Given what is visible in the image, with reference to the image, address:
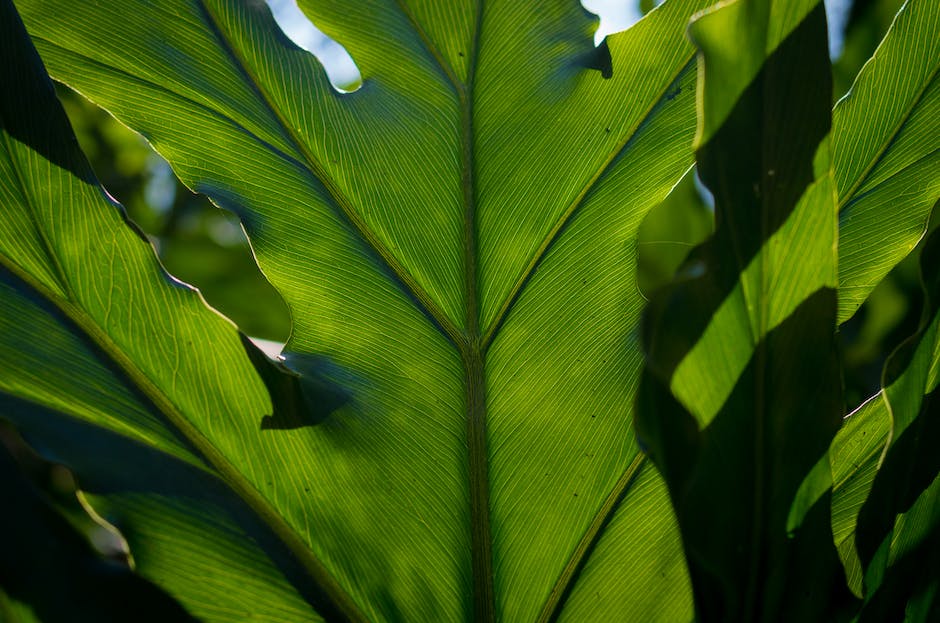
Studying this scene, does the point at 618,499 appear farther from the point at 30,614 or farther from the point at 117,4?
the point at 117,4

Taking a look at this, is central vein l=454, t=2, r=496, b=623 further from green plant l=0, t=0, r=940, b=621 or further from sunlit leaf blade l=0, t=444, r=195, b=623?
sunlit leaf blade l=0, t=444, r=195, b=623

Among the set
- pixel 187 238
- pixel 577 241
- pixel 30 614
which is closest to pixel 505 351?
pixel 577 241

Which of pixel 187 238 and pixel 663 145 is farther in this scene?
pixel 187 238

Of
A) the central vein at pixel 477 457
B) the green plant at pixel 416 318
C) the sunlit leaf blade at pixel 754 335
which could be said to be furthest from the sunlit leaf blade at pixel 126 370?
the sunlit leaf blade at pixel 754 335

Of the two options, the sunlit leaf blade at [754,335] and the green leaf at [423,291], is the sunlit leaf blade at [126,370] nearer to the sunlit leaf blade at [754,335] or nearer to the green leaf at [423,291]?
the green leaf at [423,291]

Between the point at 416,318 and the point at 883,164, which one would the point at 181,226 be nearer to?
the point at 416,318

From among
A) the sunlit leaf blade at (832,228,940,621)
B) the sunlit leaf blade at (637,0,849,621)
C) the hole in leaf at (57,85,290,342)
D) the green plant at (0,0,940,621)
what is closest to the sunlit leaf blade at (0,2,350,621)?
the green plant at (0,0,940,621)
